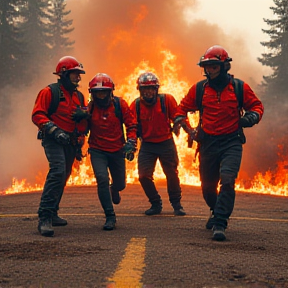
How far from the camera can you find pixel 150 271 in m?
5.08

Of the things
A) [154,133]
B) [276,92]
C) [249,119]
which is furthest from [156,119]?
[276,92]

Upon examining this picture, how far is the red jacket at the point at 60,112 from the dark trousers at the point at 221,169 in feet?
5.71

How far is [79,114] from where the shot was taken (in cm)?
823

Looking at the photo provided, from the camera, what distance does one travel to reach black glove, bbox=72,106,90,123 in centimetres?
823

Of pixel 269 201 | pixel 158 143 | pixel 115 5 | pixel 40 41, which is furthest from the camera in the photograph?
pixel 40 41

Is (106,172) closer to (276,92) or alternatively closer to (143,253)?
(143,253)

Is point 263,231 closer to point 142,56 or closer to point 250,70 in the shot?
point 142,56

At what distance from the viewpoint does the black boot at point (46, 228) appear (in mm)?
7270

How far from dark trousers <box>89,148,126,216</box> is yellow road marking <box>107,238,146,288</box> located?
1.67 m

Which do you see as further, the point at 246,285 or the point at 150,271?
the point at 150,271

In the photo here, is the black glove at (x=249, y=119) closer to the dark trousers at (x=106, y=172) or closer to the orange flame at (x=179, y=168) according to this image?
the dark trousers at (x=106, y=172)

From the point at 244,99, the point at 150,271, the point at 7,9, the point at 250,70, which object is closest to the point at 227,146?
the point at 244,99

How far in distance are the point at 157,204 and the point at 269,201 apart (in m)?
5.02

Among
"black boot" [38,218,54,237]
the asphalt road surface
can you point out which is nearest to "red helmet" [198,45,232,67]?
the asphalt road surface
